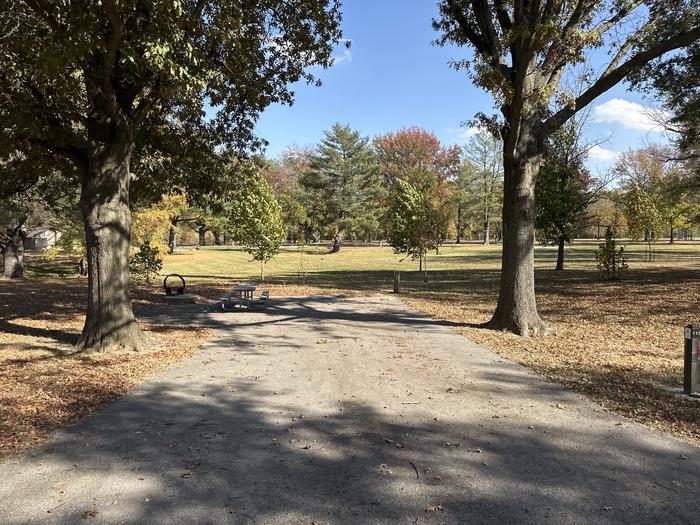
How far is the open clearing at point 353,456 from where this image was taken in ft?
10.5

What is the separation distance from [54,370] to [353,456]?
16.2 ft

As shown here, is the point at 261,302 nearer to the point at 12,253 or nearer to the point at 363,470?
the point at 363,470

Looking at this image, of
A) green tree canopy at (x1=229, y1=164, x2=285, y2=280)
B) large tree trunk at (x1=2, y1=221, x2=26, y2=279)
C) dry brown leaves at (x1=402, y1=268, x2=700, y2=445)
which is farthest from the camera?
green tree canopy at (x1=229, y1=164, x2=285, y2=280)

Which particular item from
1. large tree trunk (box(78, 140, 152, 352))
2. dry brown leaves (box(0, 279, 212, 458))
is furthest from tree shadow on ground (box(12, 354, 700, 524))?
large tree trunk (box(78, 140, 152, 352))

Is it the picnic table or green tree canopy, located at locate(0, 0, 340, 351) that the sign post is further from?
the picnic table

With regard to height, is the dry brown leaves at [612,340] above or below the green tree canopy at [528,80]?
below

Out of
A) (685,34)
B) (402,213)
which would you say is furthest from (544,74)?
(402,213)

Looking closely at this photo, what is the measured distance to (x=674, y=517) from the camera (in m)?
3.09

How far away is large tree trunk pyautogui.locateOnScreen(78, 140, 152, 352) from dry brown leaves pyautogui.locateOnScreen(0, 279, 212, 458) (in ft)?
1.18

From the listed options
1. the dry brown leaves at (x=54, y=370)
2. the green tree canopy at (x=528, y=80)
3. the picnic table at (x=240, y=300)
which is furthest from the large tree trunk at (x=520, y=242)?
the picnic table at (x=240, y=300)

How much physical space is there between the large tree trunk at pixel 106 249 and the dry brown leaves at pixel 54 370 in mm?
359

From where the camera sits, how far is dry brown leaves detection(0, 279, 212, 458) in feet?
16.0

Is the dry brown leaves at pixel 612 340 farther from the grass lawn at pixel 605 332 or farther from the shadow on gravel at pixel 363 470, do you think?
the shadow on gravel at pixel 363 470

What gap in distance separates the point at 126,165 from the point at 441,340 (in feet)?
21.1
